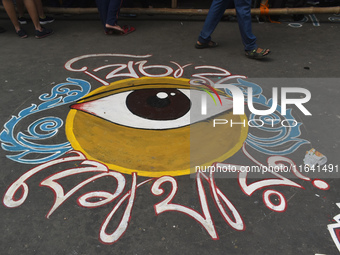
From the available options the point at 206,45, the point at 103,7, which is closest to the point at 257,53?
the point at 206,45

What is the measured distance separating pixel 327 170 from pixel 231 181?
74 centimetres

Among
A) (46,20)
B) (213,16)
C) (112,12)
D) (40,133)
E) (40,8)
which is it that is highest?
(213,16)

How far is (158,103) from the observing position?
294cm

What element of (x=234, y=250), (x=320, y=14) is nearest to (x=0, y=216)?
(x=234, y=250)

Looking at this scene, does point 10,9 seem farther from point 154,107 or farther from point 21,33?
point 154,107

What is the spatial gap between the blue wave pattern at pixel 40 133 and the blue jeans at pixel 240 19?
183 centimetres

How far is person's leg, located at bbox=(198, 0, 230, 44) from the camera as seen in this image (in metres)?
3.78

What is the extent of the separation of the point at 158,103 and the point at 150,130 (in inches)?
17.1

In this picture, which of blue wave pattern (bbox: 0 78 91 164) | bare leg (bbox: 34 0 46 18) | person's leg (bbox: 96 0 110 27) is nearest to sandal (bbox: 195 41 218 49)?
person's leg (bbox: 96 0 110 27)

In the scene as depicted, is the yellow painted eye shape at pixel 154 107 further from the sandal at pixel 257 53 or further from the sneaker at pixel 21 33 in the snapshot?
the sneaker at pixel 21 33

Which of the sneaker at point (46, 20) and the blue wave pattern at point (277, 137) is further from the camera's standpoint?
the sneaker at point (46, 20)

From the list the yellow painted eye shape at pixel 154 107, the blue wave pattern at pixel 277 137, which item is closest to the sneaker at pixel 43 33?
the yellow painted eye shape at pixel 154 107

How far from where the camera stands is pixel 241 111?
2.83m

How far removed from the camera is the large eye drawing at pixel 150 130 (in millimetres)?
2312
